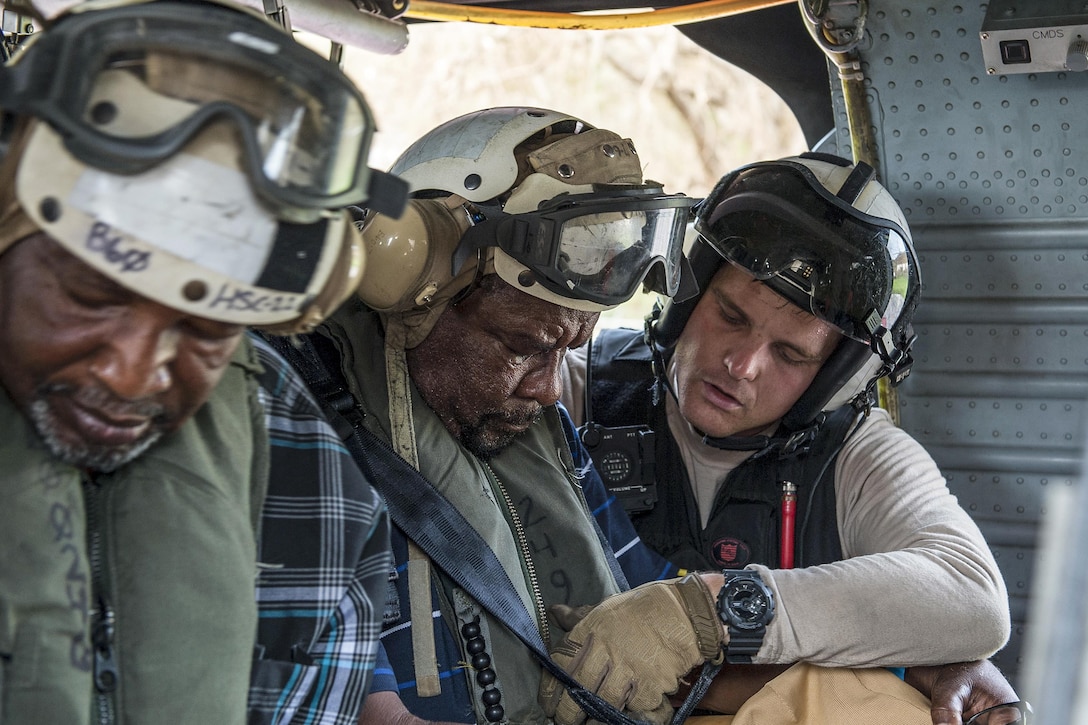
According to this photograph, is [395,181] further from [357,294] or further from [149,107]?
[357,294]

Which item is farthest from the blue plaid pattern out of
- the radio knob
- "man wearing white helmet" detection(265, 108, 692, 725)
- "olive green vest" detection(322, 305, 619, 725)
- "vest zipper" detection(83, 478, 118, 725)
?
the radio knob

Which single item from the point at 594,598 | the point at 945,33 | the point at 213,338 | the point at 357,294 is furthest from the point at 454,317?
the point at 945,33

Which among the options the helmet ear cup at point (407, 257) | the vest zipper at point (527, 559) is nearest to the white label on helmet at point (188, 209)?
the helmet ear cup at point (407, 257)

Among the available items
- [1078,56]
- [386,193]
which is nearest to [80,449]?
[386,193]

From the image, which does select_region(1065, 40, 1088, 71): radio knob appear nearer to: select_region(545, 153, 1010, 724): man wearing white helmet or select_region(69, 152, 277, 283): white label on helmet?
select_region(545, 153, 1010, 724): man wearing white helmet

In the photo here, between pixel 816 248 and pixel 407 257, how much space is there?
1.11 metres

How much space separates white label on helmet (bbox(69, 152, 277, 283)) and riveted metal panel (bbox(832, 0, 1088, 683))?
224cm

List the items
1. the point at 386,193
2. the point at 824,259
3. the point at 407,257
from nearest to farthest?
the point at 386,193 < the point at 407,257 < the point at 824,259

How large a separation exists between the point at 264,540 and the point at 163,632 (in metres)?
0.24

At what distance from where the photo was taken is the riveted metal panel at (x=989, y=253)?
3.05 meters

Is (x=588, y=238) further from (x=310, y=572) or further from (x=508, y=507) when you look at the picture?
(x=310, y=572)

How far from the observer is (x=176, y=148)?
3.92 ft

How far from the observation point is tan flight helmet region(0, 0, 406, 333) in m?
1.19

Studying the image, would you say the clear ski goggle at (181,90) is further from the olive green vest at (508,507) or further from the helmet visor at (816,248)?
the helmet visor at (816,248)
